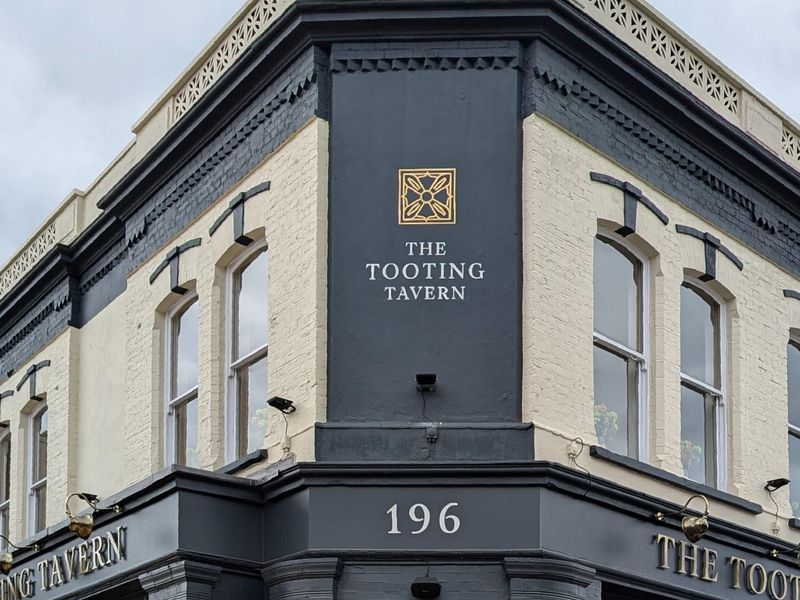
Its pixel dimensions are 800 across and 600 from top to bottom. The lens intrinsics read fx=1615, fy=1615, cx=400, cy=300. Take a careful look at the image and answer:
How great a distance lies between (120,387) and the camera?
65.9 feet

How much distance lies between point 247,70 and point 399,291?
3.37 meters

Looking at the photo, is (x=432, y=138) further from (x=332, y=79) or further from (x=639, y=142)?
(x=639, y=142)

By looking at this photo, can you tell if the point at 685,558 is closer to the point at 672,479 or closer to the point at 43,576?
the point at 672,479

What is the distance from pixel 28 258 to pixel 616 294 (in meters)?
10.6

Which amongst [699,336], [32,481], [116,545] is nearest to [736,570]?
[699,336]

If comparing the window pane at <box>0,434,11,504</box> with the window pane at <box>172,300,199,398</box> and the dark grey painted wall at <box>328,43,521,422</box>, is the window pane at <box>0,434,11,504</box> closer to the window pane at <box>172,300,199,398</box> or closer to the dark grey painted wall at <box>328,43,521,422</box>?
the window pane at <box>172,300,199,398</box>

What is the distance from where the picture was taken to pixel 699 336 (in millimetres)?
18484

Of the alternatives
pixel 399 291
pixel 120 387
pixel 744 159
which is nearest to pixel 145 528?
pixel 399 291

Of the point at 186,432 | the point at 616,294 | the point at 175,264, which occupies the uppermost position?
the point at 175,264

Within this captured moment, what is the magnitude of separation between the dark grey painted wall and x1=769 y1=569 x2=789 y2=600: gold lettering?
4389 mm

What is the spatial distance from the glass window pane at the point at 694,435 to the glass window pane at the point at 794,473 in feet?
6.91

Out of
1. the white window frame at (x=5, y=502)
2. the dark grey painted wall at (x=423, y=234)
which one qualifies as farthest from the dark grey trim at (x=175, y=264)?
the white window frame at (x=5, y=502)

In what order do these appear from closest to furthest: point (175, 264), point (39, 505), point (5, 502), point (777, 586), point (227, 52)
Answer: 1. point (777, 586)
2. point (227, 52)
3. point (175, 264)
4. point (39, 505)
5. point (5, 502)

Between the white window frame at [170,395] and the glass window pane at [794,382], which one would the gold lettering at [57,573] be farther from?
the glass window pane at [794,382]
